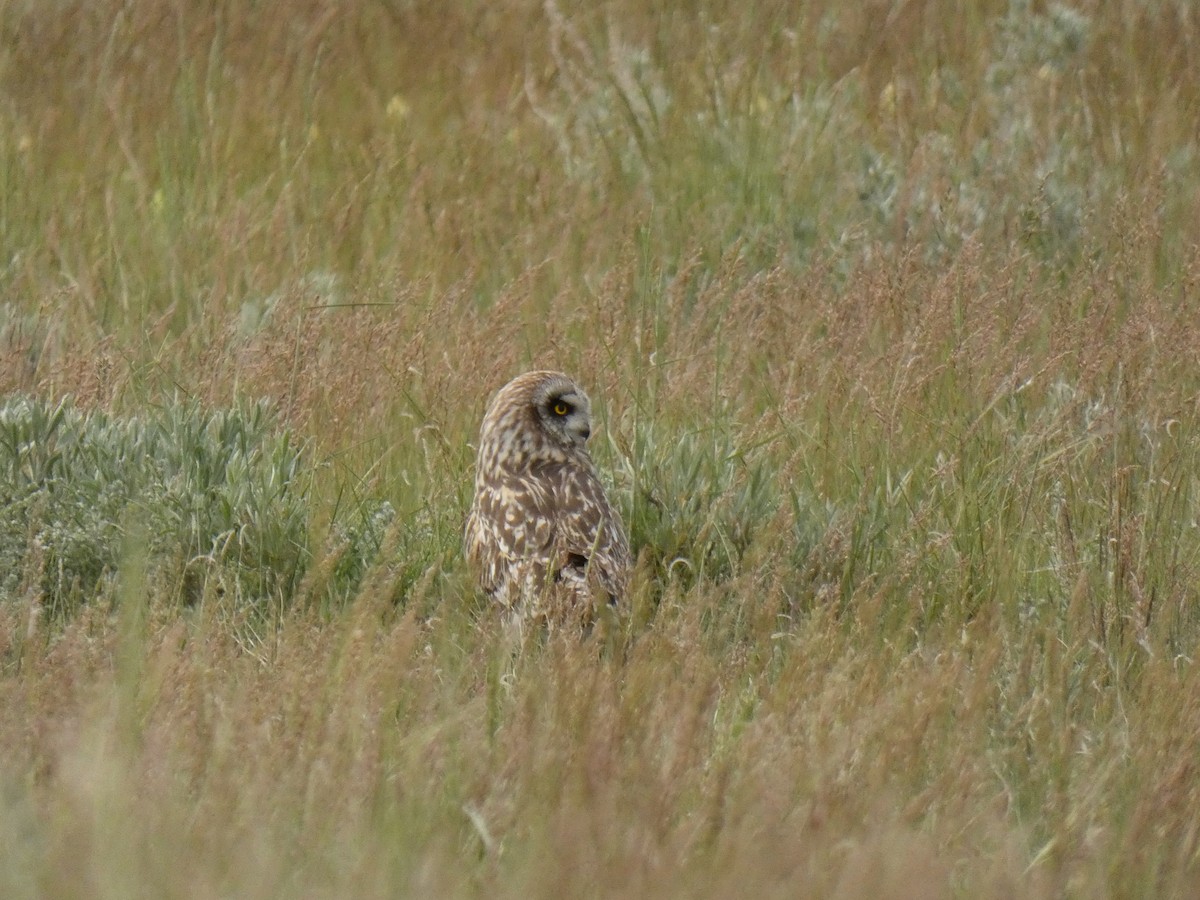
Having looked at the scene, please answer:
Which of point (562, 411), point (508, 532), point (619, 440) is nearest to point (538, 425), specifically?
point (562, 411)

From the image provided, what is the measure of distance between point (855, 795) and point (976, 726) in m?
0.38

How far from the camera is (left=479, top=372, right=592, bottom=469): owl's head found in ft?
17.7

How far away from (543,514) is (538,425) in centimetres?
44

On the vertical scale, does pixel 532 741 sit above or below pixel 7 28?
below

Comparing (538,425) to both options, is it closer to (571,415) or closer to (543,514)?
(571,415)

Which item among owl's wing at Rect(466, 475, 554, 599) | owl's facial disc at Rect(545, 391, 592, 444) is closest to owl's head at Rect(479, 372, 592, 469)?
owl's facial disc at Rect(545, 391, 592, 444)

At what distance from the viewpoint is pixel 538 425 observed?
542 cm

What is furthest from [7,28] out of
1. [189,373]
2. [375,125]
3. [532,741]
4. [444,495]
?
[532,741]

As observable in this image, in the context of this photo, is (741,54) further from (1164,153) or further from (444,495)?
(444,495)

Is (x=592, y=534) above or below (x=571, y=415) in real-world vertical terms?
below

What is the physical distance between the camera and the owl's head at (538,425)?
5391 mm

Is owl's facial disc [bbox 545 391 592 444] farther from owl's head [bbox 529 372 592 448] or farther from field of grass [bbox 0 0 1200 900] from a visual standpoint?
field of grass [bbox 0 0 1200 900]

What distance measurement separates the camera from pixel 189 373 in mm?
6227

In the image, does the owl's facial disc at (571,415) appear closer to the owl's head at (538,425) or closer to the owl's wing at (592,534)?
the owl's head at (538,425)
